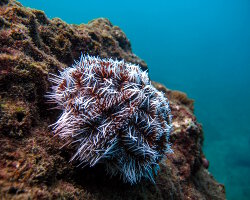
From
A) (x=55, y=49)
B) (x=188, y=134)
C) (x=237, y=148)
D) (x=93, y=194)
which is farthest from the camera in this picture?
(x=237, y=148)

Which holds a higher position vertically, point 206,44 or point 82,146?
point 206,44

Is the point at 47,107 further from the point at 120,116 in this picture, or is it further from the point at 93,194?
the point at 93,194

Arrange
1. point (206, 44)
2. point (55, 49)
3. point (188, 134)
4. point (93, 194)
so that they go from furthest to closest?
point (206, 44) < point (188, 134) < point (55, 49) < point (93, 194)

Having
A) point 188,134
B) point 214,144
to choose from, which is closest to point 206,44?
point 214,144

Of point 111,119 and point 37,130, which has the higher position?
point 111,119

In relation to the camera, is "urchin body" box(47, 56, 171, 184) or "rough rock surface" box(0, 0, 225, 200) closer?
"rough rock surface" box(0, 0, 225, 200)

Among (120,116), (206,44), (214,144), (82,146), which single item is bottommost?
(82,146)

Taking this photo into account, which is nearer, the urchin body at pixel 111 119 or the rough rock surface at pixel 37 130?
the rough rock surface at pixel 37 130

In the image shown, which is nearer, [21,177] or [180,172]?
[21,177]
